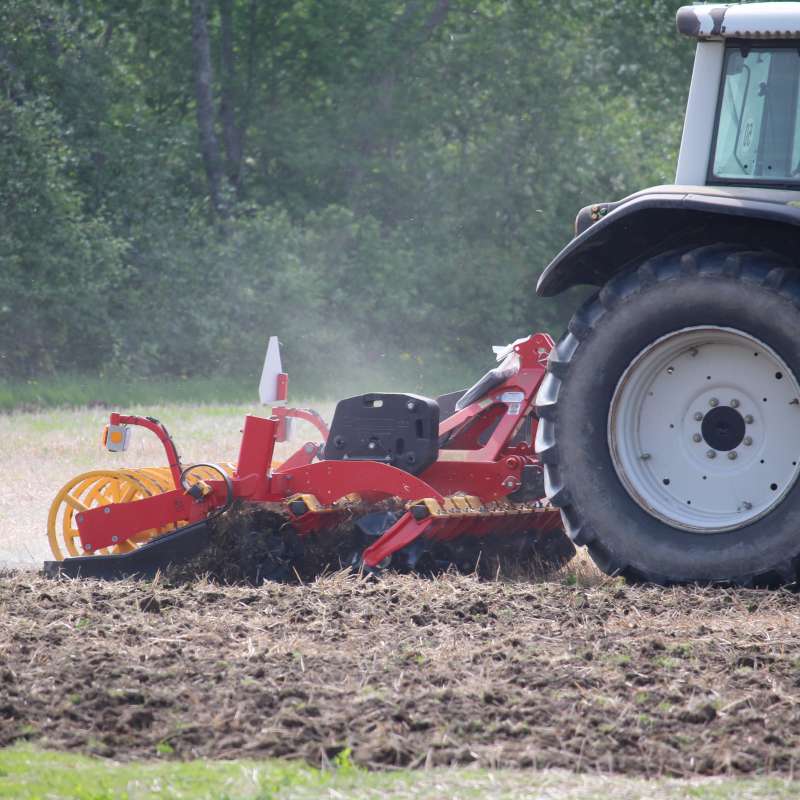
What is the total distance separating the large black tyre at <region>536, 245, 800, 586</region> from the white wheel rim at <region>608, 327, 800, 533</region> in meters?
0.04

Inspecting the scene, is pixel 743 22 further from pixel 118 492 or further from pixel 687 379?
pixel 118 492

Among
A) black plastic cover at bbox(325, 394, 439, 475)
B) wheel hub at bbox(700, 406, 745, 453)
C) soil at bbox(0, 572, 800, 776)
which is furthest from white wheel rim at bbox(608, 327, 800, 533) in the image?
black plastic cover at bbox(325, 394, 439, 475)

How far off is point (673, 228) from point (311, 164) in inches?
731

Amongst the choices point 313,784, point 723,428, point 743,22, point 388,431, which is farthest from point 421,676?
point 743,22

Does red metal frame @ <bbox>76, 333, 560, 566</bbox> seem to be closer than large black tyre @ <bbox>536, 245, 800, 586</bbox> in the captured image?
No

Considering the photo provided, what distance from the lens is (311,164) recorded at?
2364 cm

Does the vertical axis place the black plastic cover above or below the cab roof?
below

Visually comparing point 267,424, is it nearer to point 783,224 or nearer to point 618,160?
point 783,224

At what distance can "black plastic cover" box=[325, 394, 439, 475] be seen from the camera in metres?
6.48

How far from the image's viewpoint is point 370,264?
22.5 meters

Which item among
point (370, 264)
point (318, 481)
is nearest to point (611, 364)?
point (318, 481)

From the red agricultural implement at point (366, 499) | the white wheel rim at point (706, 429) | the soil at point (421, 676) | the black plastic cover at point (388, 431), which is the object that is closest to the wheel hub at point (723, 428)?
the white wheel rim at point (706, 429)

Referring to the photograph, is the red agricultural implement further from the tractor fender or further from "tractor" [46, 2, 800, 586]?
the tractor fender

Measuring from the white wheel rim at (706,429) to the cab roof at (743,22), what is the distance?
1226 millimetres
